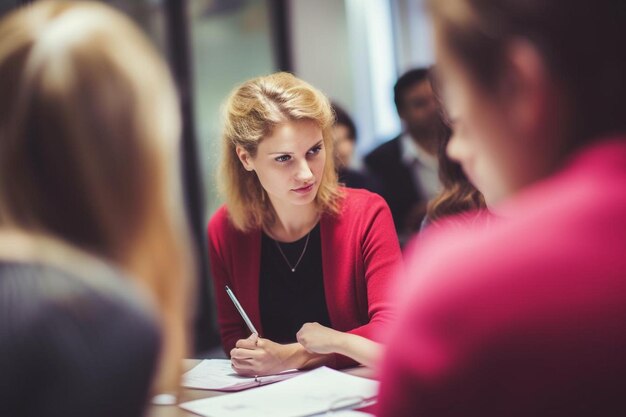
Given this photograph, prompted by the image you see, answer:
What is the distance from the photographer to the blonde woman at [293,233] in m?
2.08

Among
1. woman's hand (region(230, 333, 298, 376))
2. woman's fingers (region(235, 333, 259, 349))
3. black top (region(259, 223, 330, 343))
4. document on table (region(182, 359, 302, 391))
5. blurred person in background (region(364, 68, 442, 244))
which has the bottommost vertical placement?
document on table (region(182, 359, 302, 391))

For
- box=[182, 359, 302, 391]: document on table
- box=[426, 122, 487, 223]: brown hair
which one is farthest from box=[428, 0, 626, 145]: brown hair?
box=[426, 122, 487, 223]: brown hair

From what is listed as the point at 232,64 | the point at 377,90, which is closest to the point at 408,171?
the point at 232,64

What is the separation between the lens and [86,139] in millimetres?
868

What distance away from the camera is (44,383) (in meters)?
0.78

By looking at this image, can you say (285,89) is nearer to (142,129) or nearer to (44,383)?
(142,129)

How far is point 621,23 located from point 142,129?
57cm

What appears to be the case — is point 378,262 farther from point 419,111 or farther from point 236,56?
point 236,56

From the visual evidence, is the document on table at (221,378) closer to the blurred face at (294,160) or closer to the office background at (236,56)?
the blurred face at (294,160)

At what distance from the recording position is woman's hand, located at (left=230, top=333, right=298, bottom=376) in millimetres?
1754

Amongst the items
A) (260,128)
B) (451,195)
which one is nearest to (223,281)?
(260,128)

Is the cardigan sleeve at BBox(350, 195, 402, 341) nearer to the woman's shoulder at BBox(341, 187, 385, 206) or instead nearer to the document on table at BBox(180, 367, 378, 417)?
the woman's shoulder at BBox(341, 187, 385, 206)

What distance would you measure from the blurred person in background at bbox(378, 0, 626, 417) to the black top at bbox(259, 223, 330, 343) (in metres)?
1.35

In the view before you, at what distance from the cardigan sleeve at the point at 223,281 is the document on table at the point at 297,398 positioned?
0.55 metres
